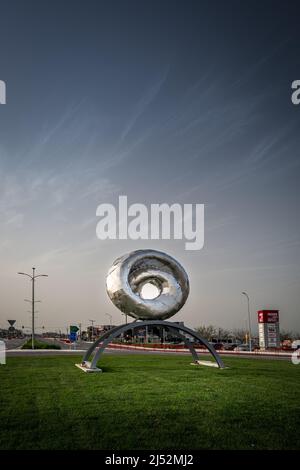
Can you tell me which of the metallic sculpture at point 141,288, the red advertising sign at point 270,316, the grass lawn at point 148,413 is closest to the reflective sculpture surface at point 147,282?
the metallic sculpture at point 141,288

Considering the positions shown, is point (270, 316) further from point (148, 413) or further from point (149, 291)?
point (148, 413)

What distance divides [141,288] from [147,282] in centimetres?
41

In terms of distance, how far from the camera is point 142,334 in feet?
490

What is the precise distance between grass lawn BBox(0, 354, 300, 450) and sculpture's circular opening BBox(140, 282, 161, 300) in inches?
175

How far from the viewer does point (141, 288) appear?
62.1ft

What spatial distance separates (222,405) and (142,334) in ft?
467

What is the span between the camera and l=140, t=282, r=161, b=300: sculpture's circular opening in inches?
749

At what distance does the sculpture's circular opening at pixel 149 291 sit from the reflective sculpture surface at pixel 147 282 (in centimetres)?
9

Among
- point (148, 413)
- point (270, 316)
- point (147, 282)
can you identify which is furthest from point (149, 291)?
point (270, 316)

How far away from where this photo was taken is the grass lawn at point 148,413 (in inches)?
285

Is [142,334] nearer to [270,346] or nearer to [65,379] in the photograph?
[270,346]

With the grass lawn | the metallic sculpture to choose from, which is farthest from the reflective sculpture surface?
the grass lawn
